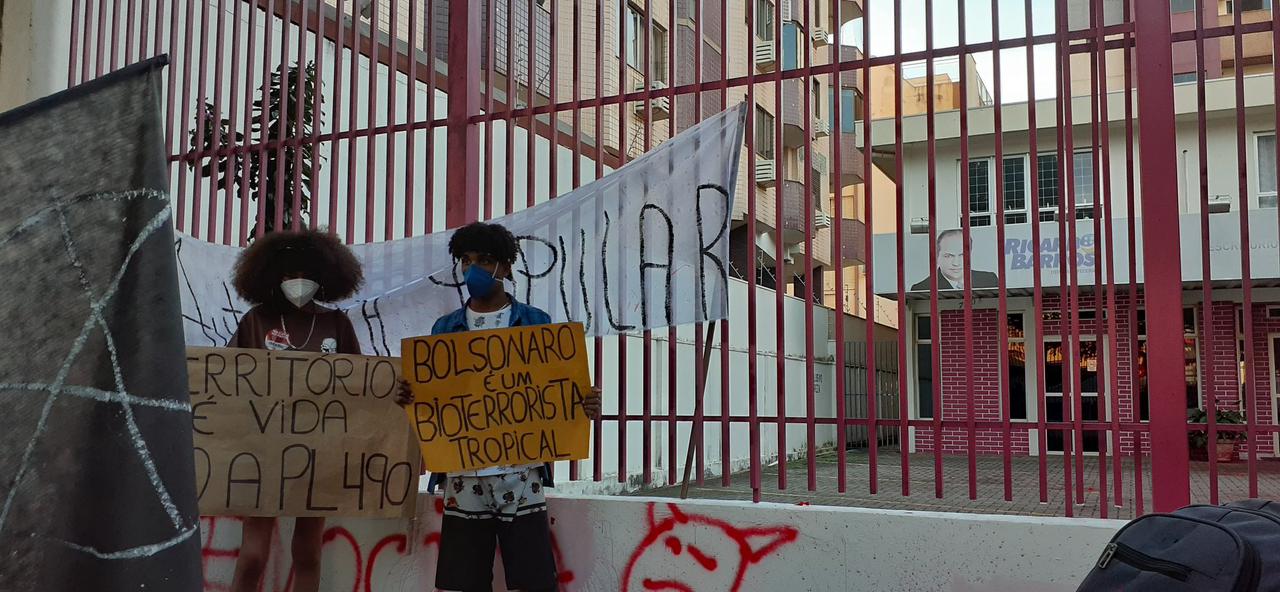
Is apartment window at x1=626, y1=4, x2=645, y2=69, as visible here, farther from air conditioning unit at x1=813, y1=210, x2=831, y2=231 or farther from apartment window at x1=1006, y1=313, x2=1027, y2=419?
air conditioning unit at x1=813, y1=210, x2=831, y2=231

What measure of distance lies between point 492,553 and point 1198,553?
2459 mm

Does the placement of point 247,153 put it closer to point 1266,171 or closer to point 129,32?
point 129,32

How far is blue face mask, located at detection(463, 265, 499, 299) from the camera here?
3928 mm

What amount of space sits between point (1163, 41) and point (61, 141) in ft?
11.6

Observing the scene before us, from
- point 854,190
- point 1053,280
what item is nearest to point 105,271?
point 1053,280

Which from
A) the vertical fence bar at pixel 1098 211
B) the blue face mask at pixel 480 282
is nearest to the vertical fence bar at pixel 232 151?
the blue face mask at pixel 480 282

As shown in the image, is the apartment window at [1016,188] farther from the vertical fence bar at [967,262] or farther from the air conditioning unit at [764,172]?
the vertical fence bar at [967,262]

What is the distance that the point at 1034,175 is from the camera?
376cm

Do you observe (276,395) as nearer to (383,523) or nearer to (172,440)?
(383,523)

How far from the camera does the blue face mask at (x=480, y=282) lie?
393 centimetres

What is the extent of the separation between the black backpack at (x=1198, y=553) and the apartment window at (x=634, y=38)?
10914 mm

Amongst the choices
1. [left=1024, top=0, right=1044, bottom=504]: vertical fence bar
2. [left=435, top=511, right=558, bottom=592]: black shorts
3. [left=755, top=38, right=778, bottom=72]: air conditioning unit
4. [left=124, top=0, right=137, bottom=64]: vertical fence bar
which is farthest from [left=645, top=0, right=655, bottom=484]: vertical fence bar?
[left=755, top=38, right=778, bottom=72]: air conditioning unit

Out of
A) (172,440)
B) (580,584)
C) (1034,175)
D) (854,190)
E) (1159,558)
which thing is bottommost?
(580,584)

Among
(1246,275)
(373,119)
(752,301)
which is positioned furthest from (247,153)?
(1246,275)
